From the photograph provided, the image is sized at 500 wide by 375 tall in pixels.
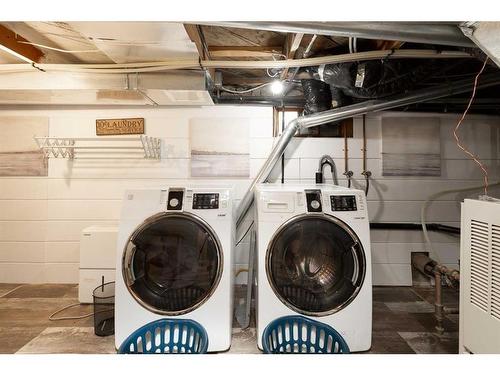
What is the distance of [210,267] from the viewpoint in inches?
77.6

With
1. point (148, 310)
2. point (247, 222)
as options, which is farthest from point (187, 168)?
point (148, 310)

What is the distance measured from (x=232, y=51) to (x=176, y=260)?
1644 millimetres

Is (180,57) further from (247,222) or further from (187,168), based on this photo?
(247,222)

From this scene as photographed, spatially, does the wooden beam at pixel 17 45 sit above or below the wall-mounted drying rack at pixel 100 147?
above

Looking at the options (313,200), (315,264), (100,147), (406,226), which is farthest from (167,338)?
(406,226)

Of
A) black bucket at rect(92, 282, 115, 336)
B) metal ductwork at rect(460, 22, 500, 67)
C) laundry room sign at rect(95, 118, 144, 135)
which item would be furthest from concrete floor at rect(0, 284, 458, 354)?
metal ductwork at rect(460, 22, 500, 67)

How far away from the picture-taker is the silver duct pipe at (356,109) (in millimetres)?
2316

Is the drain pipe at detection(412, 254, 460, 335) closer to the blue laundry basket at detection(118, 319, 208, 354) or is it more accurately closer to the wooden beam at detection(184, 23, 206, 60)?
the blue laundry basket at detection(118, 319, 208, 354)

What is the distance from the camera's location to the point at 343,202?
1902 mm

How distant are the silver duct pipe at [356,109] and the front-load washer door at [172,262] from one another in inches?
32.1

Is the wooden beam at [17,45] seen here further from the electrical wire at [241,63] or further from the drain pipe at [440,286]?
the drain pipe at [440,286]

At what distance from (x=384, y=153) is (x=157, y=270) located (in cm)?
252

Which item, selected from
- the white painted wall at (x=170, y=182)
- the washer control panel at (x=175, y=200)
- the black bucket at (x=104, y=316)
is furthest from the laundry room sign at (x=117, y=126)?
the black bucket at (x=104, y=316)

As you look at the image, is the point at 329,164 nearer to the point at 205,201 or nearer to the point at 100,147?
the point at 205,201
